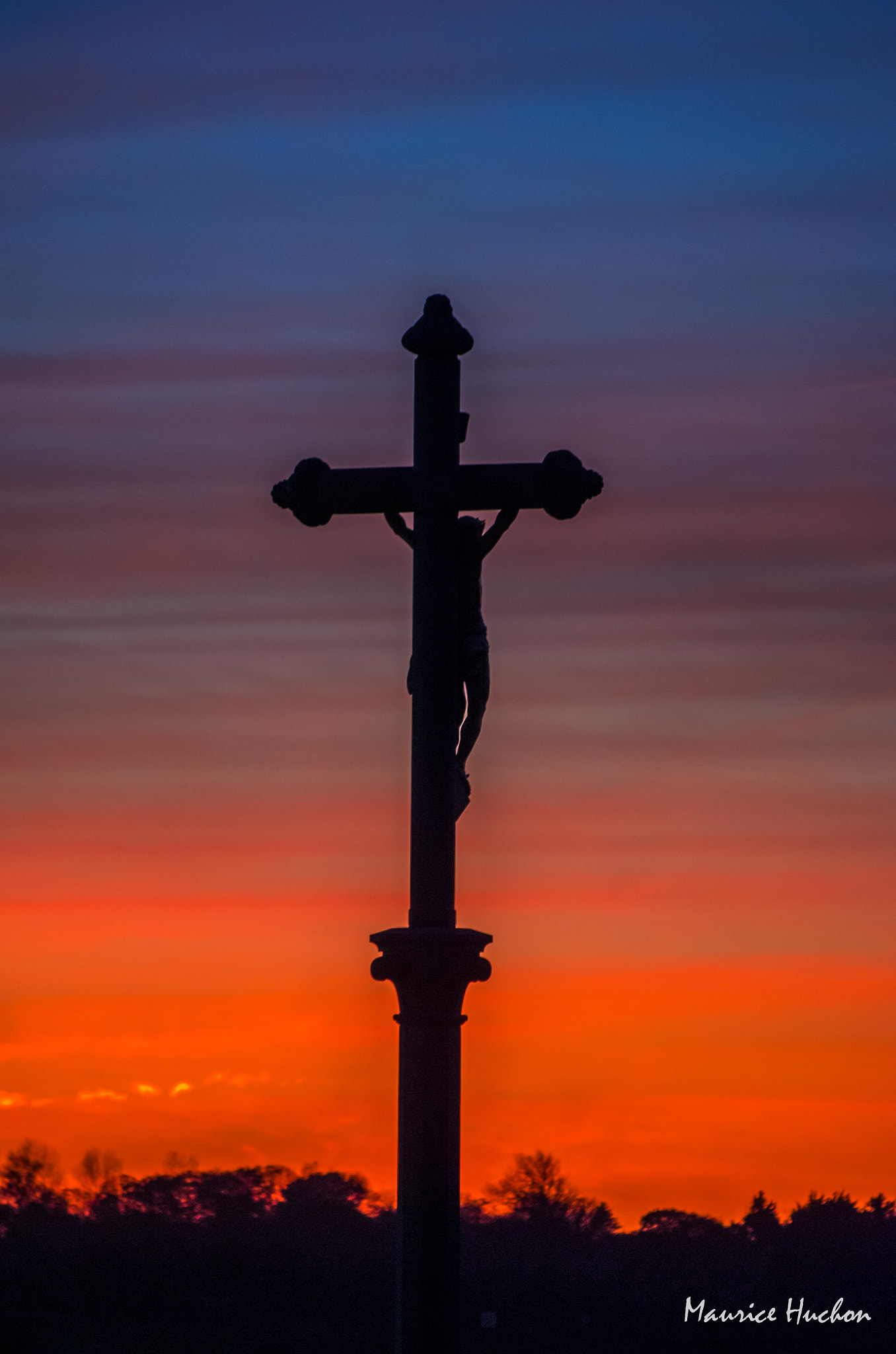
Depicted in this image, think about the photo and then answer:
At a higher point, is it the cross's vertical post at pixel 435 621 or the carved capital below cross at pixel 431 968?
the cross's vertical post at pixel 435 621

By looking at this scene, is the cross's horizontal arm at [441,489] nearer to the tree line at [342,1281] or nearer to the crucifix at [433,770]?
the crucifix at [433,770]

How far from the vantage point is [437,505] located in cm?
1365

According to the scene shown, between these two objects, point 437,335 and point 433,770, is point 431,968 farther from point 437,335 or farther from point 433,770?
point 437,335

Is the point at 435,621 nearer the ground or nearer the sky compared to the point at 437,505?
nearer the ground

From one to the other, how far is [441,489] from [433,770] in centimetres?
172
